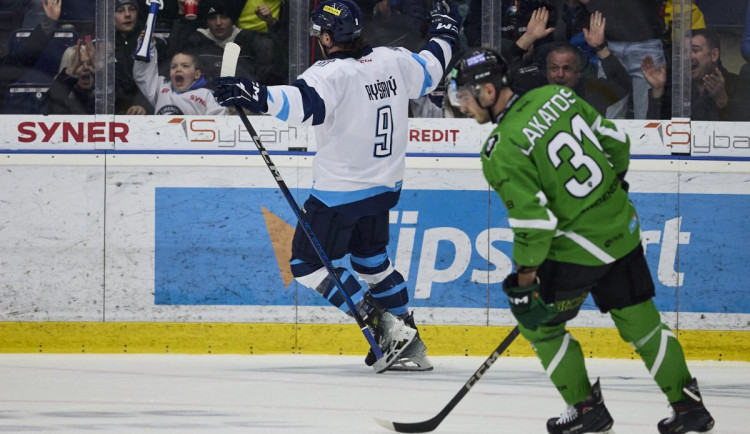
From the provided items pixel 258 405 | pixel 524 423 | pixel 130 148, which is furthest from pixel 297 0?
pixel 524 423

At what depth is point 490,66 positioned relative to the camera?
3.33 meters

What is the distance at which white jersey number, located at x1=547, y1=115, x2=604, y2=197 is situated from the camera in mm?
3150

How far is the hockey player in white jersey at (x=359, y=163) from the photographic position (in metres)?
4.86

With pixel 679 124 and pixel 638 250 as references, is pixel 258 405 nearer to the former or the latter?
pixel 638 250

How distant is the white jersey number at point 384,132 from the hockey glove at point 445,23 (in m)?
0.62

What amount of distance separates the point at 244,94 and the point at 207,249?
1344 mm

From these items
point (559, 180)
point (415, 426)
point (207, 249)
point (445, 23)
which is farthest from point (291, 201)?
point (559, 180)

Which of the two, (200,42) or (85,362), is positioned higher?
(200,42)

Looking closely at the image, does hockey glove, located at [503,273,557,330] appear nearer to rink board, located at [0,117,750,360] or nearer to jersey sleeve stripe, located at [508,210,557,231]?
jersey sleeve stripe, located at [508,210,557,231]

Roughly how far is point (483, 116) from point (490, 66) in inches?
5.4

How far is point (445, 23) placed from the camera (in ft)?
17.7

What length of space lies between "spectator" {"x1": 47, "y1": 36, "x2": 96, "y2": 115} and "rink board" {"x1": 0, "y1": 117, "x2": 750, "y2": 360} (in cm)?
22

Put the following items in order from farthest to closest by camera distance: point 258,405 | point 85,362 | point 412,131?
point 412,131 → point 85,362 → point 258,405

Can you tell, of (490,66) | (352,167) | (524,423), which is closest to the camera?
(490,66)
